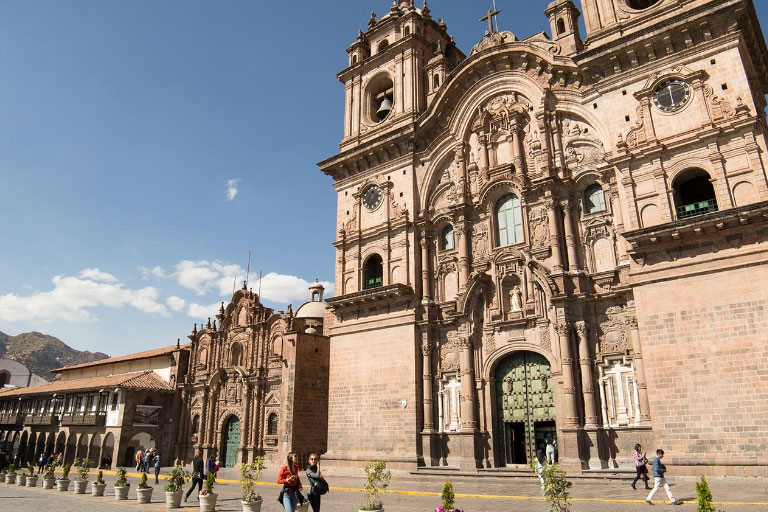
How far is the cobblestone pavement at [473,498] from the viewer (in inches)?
543

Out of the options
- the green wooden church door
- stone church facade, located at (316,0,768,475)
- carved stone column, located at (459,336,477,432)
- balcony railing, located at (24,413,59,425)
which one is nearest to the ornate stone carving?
stone church facade, located at (316,0,768,475)

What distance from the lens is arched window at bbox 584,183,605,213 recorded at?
2255 cm

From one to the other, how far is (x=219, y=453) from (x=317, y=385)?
9.29 m

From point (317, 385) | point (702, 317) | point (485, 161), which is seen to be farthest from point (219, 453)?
point (702, 317)

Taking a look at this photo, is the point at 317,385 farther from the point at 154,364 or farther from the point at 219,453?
the point at 154,364

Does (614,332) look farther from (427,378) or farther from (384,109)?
(384,109)

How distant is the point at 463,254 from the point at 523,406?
23.5 feet

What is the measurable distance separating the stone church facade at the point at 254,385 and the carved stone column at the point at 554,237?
641 inches

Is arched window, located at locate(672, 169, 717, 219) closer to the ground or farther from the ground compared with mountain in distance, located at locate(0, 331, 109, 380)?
closer to the ground

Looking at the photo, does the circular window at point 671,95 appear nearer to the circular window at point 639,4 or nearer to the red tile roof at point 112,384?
the circular window at point 639,4

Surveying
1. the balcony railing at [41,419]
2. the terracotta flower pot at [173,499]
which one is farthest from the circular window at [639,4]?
the balcony railing at [41,419]

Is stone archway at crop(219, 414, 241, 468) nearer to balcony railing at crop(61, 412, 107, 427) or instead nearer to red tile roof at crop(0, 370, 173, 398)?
red tile roof at crop(0, 370, 173, 398)

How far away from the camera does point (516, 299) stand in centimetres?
2344

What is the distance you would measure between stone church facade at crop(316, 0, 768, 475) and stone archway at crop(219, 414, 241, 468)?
11.5m
